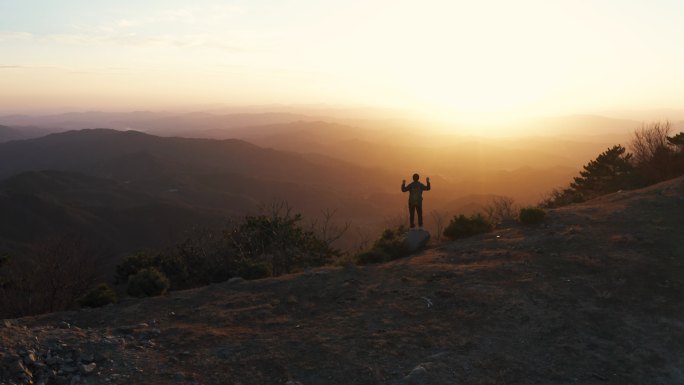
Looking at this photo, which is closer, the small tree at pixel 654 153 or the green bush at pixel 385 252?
the green bush at pixel 385 252

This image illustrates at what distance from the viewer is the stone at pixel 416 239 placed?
43.2 ft

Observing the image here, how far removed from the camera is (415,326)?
7.60 meters

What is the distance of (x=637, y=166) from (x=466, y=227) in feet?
40.4

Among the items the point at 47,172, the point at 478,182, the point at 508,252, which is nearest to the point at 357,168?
the point at 478,182

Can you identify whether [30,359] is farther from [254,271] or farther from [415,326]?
[254,271]

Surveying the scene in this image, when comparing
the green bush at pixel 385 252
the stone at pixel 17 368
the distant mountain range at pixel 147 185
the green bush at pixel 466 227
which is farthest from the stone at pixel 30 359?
the distant mountain range at pixel 147 185

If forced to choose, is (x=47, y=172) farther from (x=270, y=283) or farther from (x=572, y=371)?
Answer: (x=572, y=371)

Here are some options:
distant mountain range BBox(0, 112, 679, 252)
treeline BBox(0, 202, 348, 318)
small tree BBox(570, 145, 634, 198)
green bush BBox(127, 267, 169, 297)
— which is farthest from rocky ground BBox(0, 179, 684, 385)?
distant mountain range BBox(0, 112, 679, 252)

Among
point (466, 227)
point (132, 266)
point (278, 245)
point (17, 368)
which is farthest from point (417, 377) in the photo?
point (132, 266)

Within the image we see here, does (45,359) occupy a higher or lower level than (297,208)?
higher

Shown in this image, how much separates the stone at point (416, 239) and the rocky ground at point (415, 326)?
1606mm

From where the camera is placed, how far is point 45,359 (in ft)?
20.1

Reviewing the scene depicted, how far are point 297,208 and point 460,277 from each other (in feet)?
266

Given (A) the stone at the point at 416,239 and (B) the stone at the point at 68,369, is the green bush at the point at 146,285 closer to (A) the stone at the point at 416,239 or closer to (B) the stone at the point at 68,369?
(B) the stone at the point at 68,369
